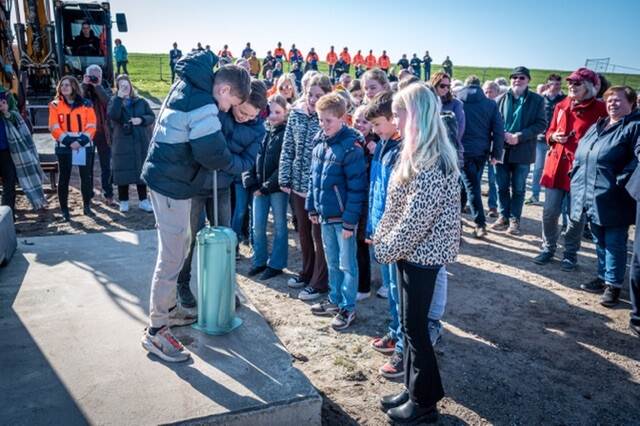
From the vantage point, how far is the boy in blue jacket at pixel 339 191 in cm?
429

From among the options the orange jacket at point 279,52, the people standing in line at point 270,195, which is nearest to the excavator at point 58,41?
the people standing in line at point 270,195

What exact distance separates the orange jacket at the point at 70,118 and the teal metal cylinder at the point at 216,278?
4730mm

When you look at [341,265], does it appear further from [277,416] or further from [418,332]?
[277,416]

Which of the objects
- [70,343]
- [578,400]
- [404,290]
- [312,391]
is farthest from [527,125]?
[70,343]

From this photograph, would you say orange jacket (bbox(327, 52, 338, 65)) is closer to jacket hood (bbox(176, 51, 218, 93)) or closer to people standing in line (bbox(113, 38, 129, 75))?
people standing in line (bbox(113, 38, 129, 75))

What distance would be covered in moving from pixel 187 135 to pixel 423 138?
141 cm

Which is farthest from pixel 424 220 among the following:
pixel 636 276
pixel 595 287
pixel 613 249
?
pixel 595 287

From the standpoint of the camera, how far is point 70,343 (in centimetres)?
355

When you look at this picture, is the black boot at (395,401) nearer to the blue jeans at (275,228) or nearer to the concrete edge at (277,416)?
the concrete edge at (277,416)

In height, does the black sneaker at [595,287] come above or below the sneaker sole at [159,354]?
below

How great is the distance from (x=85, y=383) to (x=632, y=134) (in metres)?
5.09

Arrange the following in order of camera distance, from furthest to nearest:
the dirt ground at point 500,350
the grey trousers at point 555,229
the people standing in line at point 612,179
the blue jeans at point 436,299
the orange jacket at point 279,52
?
the orange jacket at point 279,52
the grey trousers at point 555,229
the people standing in line at point 612,179
the blue jeans at point 436,299
the dirt ground at point 500,350

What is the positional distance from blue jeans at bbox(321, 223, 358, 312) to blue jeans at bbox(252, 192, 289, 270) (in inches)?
37.8

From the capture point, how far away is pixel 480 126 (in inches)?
279
